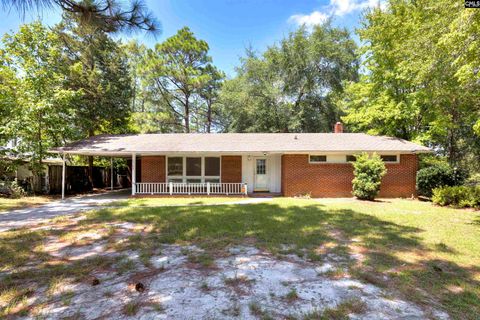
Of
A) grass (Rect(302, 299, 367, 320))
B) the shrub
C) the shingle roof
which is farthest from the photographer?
the shingle roof

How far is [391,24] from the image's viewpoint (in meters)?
16.4

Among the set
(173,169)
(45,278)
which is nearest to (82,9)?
(45,278)

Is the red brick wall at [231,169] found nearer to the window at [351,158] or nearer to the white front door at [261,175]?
the white front door at [261,175]

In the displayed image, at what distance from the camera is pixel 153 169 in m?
15.1

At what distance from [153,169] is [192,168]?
2.16 meters

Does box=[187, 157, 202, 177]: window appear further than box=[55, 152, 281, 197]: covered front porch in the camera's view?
Yes

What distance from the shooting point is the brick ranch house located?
13656 millimetres

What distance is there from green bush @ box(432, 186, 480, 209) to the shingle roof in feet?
9.42

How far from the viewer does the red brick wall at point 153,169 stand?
1504cm

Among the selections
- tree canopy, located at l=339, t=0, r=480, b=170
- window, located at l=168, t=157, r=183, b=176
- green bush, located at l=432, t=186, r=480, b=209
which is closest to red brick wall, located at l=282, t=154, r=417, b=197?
green bush, located at l=432, t=186, r=480, b=209

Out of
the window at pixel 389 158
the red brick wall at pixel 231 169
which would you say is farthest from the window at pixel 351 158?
the red brick wall at pixel 231 169

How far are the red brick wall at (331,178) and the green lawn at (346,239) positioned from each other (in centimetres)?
340

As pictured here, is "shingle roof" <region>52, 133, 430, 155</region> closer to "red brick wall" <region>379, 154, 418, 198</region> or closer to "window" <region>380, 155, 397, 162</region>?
"window" <region>380, 155, 397, 162</region>

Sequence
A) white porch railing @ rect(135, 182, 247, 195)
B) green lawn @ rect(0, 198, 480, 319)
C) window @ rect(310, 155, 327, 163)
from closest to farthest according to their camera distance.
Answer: green lawn @ rect(0, 198, 480, 319) → window @ rect(310, 155, 327, 163) → white porch railing @ rect(135, 182, 247, 195)
